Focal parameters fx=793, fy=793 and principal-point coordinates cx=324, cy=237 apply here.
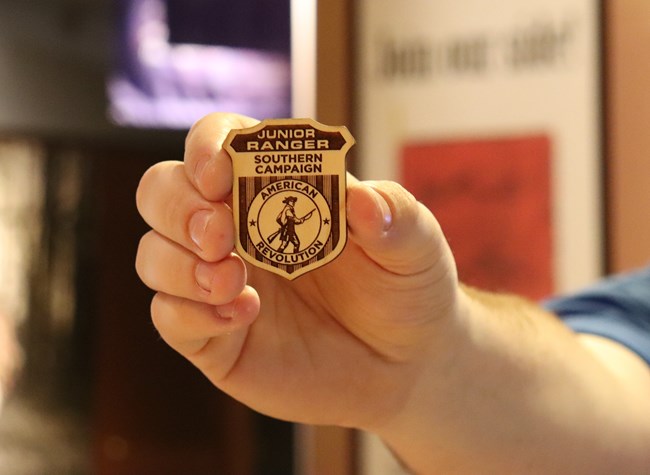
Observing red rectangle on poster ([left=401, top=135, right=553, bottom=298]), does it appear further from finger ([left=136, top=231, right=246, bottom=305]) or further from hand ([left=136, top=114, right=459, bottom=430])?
finger ([left=136, top=231, right=246, bottom=305])

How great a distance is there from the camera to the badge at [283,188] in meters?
0.51

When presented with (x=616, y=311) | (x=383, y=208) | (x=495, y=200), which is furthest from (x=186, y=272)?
(x=495, y=200)

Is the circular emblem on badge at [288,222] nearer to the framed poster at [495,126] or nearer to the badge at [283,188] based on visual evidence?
the badge at [283,188]

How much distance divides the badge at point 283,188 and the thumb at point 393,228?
0.9 inches

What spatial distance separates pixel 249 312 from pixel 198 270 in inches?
1.7

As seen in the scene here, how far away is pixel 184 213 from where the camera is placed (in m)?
0.52

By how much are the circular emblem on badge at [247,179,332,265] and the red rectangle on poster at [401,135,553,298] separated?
3.83 ft

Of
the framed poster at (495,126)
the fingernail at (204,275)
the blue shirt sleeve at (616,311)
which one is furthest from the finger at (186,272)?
the framed poster at (495,126)

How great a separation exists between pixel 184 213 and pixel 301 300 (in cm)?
16

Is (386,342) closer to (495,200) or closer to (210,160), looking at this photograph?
(210,160)

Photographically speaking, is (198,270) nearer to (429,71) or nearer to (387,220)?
(387,220)

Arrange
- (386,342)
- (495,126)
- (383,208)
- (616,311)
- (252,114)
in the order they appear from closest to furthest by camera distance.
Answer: (383,208), (386,342), (616,311), (495,126), (252,114)

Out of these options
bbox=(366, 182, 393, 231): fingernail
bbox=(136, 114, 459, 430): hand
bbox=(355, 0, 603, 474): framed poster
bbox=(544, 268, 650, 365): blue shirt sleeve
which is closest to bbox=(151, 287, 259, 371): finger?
bbox=(136, 114, 459, 430): hand

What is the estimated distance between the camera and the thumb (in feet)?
1.60
